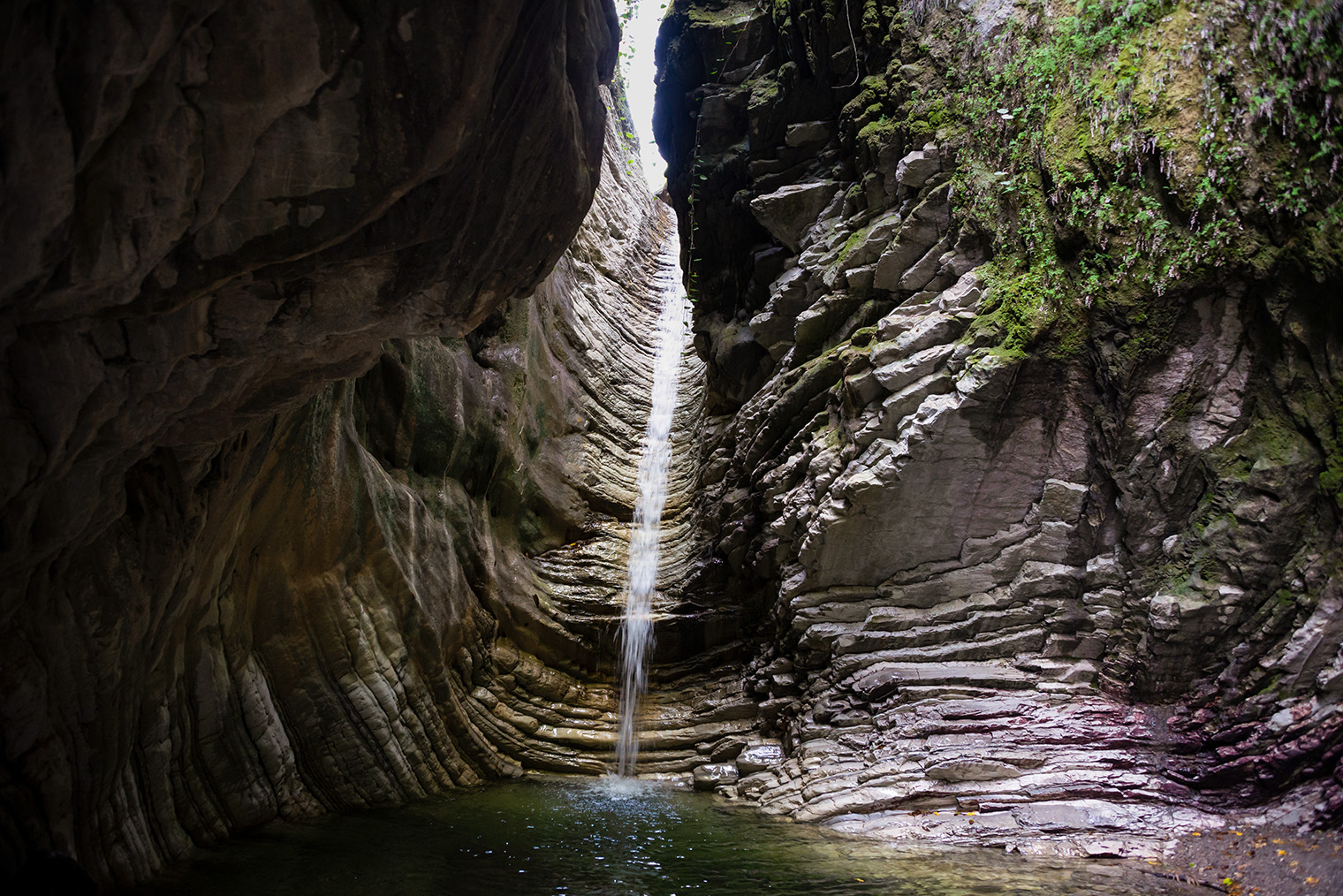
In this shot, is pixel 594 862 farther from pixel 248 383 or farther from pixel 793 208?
pixel 793 208

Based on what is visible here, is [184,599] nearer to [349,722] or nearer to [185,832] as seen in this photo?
Result: [185,832]

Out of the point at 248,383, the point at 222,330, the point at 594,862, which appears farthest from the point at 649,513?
the point at 222,330

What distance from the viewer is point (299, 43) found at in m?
3.54

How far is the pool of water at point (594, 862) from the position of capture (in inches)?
239

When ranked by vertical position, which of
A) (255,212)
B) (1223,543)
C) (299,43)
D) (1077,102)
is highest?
(1077,102)

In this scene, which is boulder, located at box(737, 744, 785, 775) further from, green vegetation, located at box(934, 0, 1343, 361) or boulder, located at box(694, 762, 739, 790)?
green vegetation, located at box(934, 0, 1343, 361)

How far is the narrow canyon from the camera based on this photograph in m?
3.93

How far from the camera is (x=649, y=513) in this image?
15984 mm

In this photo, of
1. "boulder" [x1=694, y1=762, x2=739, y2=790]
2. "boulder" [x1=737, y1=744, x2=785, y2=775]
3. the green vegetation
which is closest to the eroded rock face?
"boulder" [x1=694, y1=762, x2=739, y2=790]

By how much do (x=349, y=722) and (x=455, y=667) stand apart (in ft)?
7.84

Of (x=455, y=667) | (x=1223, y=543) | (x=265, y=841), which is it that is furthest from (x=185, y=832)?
(x=1223, y=543)

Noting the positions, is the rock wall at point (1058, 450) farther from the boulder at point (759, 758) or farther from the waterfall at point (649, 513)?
the waterfall at point (649, 513)

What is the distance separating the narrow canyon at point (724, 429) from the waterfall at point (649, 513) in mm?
239

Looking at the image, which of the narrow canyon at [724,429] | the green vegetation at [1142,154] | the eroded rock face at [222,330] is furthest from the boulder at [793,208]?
the eroded rock face at [222,330]
